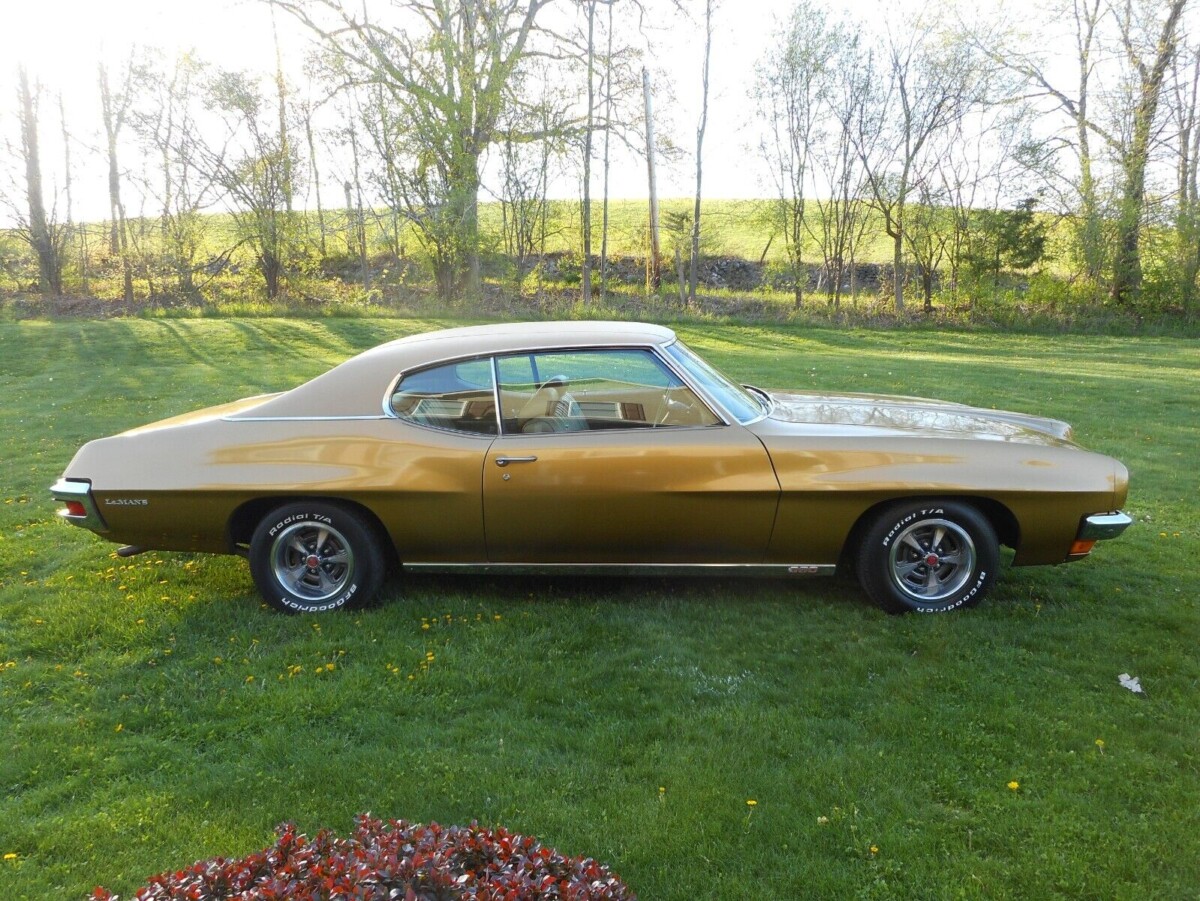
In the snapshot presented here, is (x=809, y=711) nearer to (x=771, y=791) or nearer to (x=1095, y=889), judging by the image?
(x=771, y=791)

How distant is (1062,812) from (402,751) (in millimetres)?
2292

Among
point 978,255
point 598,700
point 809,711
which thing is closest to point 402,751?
point 598,700

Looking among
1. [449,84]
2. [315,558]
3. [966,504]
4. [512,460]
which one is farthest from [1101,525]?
[449,84]

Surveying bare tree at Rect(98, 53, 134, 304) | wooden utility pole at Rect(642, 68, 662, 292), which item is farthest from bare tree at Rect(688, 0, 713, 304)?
bare tree at Rect(98, 53, 134, 304)

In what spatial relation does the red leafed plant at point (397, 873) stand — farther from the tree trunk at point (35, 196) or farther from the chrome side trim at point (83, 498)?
the tree trunk at point (35, 196)

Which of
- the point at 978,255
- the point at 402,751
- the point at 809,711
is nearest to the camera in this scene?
the point at 402,751

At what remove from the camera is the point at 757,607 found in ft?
14.8

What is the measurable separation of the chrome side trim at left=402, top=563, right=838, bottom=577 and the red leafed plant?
2.49 meters

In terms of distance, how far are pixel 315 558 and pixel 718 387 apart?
230 cm

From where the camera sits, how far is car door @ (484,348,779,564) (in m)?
4.18

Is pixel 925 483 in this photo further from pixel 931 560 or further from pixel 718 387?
pixel 718 387

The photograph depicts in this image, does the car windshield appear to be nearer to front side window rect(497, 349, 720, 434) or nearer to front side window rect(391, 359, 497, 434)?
front side window rect(497, 349, 720, 434)

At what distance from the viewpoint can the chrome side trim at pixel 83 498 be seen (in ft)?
14.3

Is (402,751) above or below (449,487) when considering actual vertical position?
below
